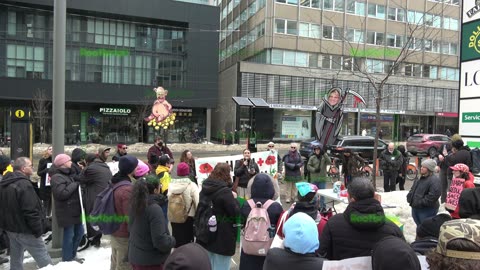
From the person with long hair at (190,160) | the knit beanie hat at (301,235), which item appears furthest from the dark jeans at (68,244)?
the knit beanie hat at (301,235)

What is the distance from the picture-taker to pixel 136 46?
4384cm

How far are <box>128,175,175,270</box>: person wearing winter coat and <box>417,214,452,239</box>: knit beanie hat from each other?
2.34 meters

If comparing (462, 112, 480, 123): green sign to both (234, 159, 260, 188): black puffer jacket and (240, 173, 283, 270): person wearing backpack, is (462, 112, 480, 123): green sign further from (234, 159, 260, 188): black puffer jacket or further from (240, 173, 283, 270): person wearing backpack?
(240, 173, 283, 270): person wearing backpack

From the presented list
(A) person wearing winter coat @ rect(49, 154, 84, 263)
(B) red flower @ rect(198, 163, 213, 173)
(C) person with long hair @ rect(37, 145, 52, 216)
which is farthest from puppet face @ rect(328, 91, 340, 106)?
(C) person with long hair @ rect(37, 145, 52, 216)

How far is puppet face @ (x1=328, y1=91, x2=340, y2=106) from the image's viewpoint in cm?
1048

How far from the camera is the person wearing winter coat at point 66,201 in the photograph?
227 inches

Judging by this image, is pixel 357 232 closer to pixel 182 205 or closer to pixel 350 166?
pixel 182 205

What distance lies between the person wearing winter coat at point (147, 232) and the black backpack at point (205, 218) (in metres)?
0.67

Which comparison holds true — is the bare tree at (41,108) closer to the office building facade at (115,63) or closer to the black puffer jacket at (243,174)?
the office building facade at (115,63)

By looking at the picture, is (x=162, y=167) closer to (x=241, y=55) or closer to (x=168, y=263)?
(x=168, y=263)

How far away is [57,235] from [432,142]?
97.9 ft

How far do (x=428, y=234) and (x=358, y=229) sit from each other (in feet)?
2.15

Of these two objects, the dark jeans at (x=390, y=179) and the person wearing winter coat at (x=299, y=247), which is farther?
the dark jeans at (x=390, y=179)

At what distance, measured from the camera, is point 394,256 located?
266cm
